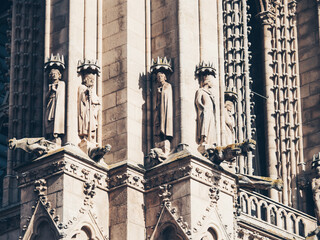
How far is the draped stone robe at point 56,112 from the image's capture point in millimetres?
38156

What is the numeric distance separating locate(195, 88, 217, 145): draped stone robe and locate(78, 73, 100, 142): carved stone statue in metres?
2.83

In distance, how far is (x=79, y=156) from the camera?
123 feet

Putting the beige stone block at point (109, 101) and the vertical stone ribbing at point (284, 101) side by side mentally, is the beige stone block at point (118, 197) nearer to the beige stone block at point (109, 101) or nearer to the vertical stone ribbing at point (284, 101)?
the beige stone block at point (109, 101)

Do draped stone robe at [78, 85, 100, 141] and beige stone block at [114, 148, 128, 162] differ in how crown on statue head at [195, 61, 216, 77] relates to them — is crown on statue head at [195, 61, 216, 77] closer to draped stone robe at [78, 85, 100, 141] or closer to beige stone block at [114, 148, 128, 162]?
draped stone robe at [78, 85, 100, 141]

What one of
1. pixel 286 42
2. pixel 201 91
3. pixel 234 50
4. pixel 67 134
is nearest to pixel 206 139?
pixel 201 91

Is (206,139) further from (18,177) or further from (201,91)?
(18,177)

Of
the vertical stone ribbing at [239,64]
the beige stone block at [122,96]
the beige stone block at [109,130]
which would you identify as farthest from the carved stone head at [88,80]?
the vertical stone ribbing at [239,64]

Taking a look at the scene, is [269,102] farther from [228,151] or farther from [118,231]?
[118,231]

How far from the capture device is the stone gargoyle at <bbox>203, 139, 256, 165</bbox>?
37812 mm

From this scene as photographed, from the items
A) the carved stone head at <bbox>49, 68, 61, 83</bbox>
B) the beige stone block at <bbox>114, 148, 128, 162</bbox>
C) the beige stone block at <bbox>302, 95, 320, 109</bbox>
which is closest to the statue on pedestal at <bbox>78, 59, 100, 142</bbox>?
the carved stone head at <bbox>49, 68, 61, 83</bbox>

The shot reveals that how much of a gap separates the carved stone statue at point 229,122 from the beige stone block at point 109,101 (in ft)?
11.6

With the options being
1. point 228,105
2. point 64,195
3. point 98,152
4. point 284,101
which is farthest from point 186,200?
point 284,101

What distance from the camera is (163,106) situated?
38656 mm

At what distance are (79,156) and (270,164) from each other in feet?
37.4
